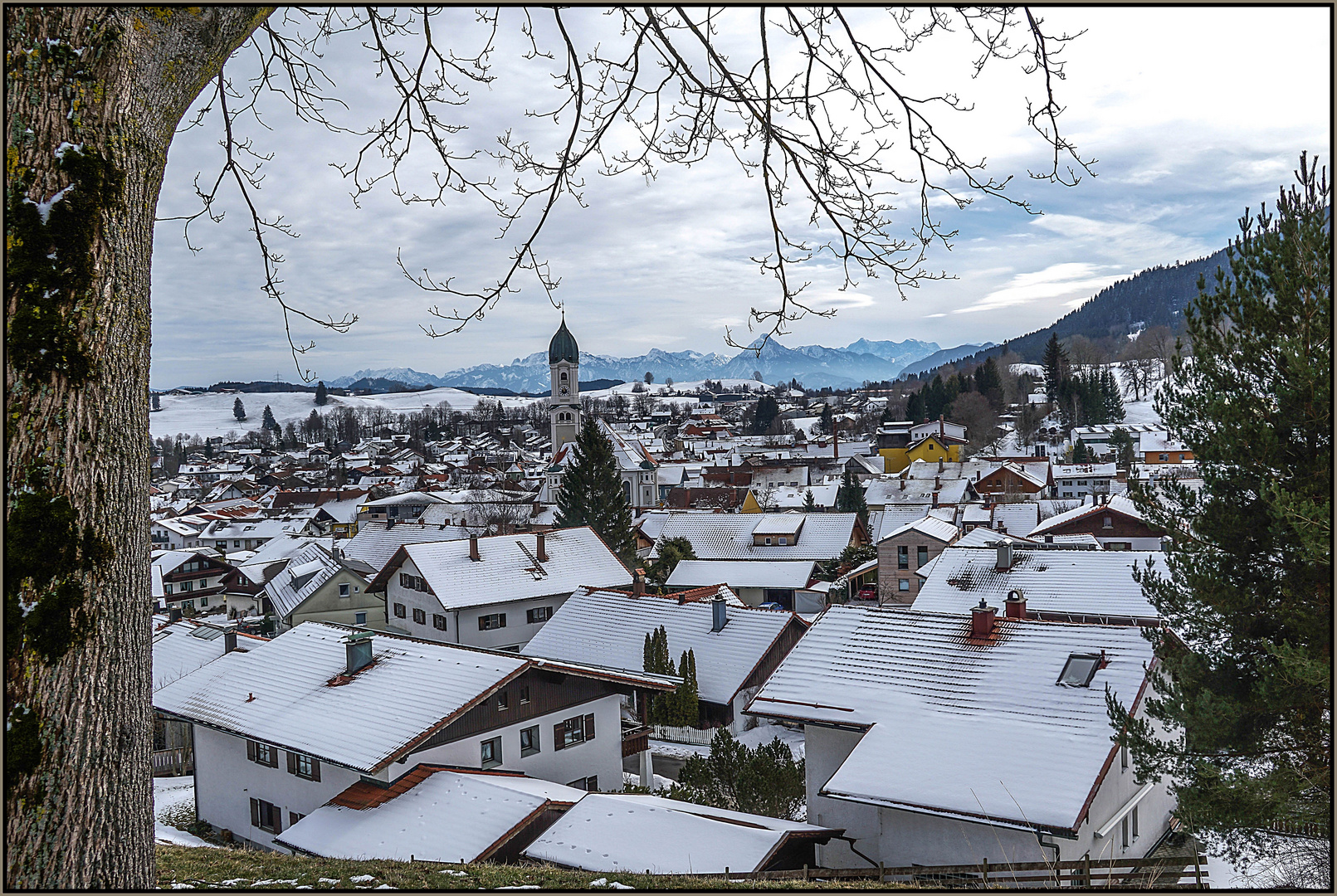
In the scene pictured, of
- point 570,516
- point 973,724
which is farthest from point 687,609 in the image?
point 570,516

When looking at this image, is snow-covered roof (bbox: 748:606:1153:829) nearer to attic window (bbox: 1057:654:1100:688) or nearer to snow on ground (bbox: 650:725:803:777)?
attic window (bbox: 1057:654:1100:688)

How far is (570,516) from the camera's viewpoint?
47.0m

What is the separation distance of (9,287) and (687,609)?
2381 cm

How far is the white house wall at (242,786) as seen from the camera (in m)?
15.3

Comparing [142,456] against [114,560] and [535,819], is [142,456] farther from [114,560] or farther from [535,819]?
[535,819]

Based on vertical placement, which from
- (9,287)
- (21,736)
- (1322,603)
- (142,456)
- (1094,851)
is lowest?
(1094,851)

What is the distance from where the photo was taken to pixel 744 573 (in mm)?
40688

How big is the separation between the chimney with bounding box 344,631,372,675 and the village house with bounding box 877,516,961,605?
24.6 metres

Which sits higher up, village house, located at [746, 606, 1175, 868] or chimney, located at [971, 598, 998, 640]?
chimney, located at [971, 598, 998, 640]

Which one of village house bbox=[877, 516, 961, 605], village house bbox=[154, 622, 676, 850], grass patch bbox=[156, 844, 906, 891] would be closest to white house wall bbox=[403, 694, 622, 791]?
village house bbox=[154, 622, 676, 850]

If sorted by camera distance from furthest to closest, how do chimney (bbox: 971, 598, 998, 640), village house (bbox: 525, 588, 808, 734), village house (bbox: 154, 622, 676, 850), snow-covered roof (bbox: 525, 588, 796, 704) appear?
snow-covered roof (bbox: 525, 588, 796, 704), village house (bbox: 525, 588, 808, 734), chimney (bbox: 971, 598, 998, 640), village house (bbox: 154, 622, 676, 850)

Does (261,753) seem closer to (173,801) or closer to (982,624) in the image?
(173,801)

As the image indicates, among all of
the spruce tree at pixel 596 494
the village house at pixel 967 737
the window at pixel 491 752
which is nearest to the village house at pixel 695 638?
the village house at pixel 967 737

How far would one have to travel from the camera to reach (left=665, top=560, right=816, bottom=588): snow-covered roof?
1544 inches
